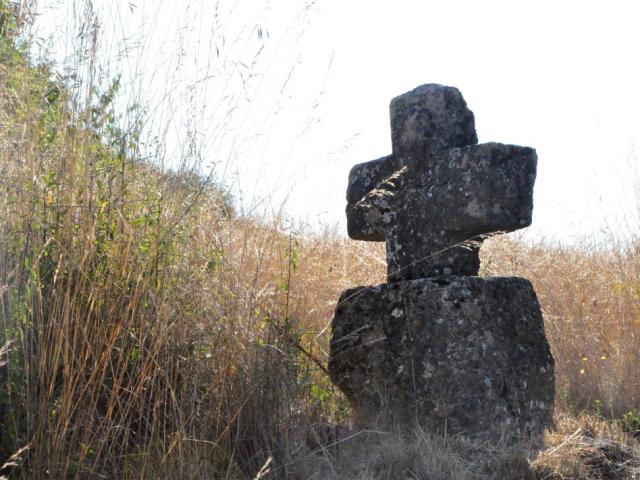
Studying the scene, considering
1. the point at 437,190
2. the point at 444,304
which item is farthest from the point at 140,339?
the point at 437,190

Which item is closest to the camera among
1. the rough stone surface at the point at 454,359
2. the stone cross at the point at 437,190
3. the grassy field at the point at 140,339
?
the grassy field at the point at 140,339

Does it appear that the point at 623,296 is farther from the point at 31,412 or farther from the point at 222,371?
the point at 31,412

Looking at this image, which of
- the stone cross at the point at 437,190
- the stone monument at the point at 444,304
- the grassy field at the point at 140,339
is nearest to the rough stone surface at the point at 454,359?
the stone monument at the point at 444,304

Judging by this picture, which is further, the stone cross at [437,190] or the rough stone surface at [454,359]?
the stone cross at [437,190]

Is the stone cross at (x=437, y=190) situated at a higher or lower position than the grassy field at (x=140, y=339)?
higher

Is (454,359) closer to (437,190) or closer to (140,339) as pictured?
(437,190)

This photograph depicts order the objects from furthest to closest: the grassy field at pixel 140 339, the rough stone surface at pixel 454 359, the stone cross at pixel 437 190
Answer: the stone cross at pixel 437 190 → the rough stone surface at pixel 454 359 → the grassy field at pixel 140 339

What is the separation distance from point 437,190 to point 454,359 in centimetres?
76

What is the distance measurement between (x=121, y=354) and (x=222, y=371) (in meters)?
0.42

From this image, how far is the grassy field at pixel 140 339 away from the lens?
2598 millimetres

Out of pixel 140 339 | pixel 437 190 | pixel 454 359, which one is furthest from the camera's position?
pixel 437 190

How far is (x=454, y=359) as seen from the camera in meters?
3.26

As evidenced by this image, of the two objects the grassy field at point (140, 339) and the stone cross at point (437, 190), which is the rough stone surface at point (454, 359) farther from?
the stone cross at point (437, 190)

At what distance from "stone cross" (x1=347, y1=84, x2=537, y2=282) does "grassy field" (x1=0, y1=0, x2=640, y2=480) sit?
559 millimetres
